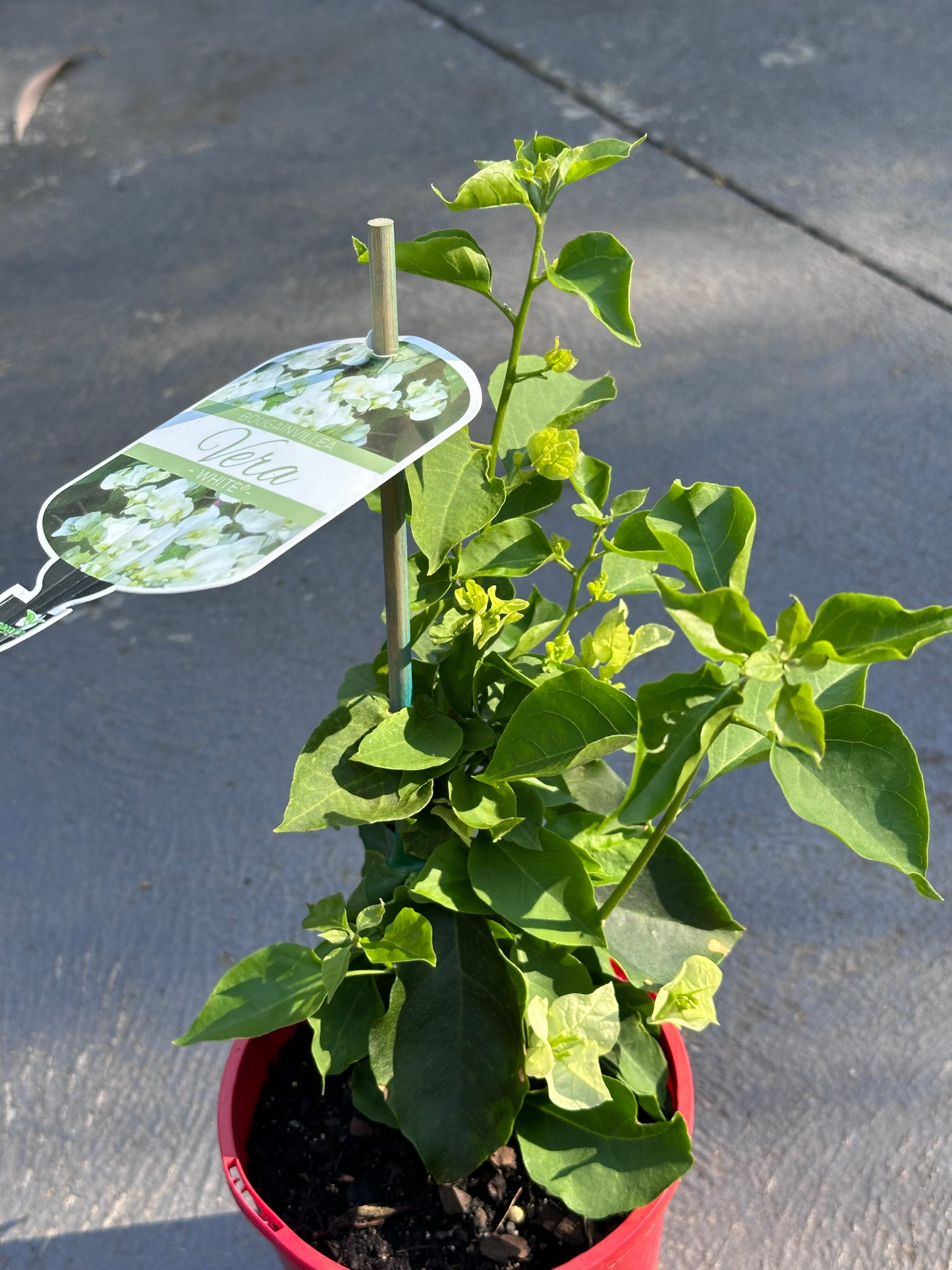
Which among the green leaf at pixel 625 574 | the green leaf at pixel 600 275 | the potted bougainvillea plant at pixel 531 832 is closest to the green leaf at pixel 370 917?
the potted bougainvillea plant at pixel 531 832

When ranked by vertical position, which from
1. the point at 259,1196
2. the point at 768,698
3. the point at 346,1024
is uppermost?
the point at 768,698

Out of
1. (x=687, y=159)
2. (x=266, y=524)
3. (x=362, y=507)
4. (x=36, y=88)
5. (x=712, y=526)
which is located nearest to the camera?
(x=266, y=524)

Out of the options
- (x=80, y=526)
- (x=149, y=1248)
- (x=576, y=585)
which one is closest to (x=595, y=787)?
(x=576, y=585)

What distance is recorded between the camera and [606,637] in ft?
2.03

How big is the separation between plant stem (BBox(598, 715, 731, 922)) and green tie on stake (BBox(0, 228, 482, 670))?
169mm

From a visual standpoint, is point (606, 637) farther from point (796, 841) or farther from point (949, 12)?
point (949, 12)

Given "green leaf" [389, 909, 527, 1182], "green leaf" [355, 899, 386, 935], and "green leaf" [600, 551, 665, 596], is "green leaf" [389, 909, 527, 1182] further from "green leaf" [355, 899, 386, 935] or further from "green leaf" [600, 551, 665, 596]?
"green leaf" [600, 551, 665, 596]

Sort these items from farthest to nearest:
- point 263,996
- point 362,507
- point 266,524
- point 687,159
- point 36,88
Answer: point 36,88 < point 687,159 < point 362,507 < point 263,996 < point 266,524

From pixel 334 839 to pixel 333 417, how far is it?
0.80 metres

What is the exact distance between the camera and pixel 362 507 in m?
1.66

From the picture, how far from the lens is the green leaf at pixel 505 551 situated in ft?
2.03

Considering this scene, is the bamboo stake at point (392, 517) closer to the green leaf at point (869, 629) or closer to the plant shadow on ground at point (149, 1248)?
the green leaf at point (869, 629)

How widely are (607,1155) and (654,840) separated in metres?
0.20

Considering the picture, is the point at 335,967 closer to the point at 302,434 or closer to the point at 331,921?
the point at 331,921
